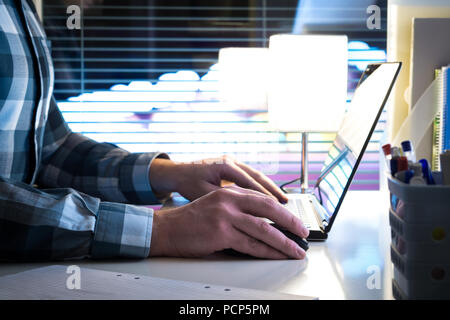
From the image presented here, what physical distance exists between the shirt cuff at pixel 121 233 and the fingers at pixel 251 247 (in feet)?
0.39

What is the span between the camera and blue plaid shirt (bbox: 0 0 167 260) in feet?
2.19

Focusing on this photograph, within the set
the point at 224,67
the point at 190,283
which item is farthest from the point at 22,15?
the point at 224,67

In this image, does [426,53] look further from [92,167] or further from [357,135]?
[92,167]

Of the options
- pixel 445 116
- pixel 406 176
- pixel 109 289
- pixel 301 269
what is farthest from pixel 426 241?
pixel 445 116

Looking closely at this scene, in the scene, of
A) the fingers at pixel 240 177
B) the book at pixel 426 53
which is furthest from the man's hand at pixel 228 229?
the book at pixel 426 53

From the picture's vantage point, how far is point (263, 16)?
297 centimetres

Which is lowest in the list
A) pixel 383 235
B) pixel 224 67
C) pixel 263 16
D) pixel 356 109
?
pixel 383 235

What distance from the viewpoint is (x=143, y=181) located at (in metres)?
1.11

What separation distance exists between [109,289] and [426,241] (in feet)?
1.09

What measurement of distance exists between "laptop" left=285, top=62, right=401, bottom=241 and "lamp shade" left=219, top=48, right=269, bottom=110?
89 centimetres

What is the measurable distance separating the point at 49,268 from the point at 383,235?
54cm

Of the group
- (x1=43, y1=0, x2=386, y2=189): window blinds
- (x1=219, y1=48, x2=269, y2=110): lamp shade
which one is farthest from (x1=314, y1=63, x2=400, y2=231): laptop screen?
(x1=43, y1=0, x2=386, y2=189): window blinds

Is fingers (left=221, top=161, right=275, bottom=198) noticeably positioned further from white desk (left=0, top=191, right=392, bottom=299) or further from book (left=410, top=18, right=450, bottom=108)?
book (left=410, top=18, right=450, bottom=108)
